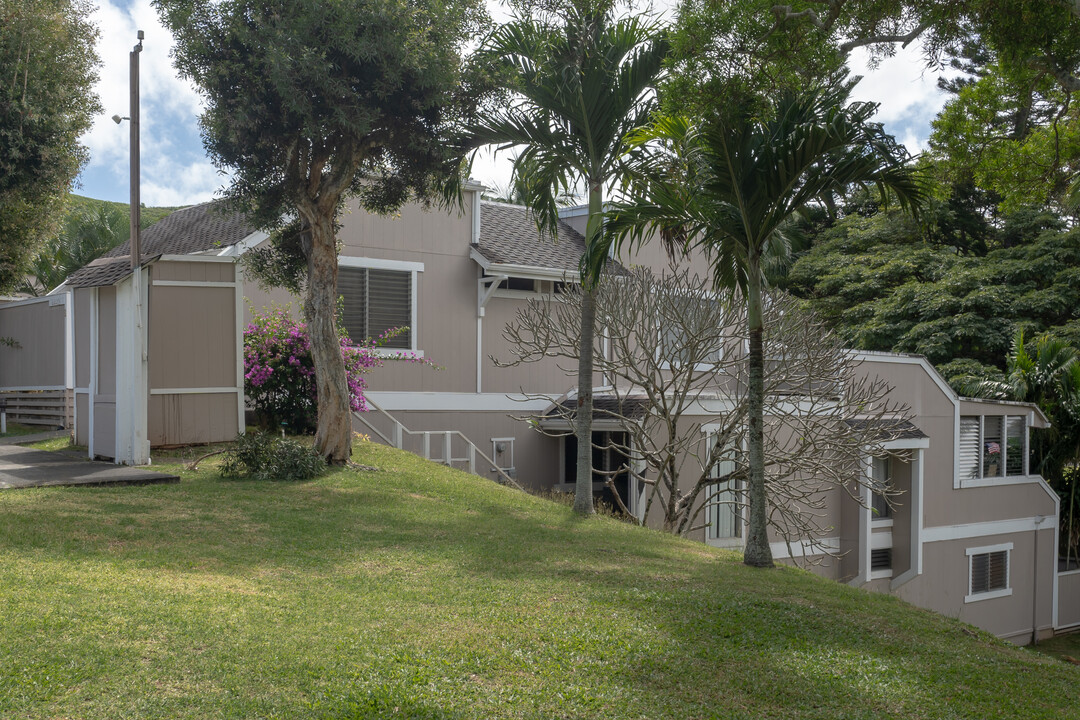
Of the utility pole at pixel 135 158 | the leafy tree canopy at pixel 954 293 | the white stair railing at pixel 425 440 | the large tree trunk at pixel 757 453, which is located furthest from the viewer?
the leafy tree canopy at pixel 954 293

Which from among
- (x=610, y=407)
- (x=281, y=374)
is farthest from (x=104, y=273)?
(x=610, y=407)

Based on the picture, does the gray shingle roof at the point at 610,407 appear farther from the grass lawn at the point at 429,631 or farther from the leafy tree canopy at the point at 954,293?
the leafy tree canopy at the point at 954,293

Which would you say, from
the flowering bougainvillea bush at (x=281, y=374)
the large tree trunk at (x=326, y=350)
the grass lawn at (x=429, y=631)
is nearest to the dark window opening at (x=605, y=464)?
the flowering bougainvillea bush at (x=281, y=374)

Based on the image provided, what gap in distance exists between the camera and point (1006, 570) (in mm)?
21594

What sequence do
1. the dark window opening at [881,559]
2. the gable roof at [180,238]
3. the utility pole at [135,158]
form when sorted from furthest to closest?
1. the dark window opening at [881,559]
2. the gable roof at [180,238]
3. the utility pole at [135,158]

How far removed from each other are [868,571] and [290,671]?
16096 mm

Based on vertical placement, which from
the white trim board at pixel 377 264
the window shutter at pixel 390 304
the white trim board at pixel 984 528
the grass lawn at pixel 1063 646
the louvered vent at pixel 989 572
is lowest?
the grass lawn at pixel 1063 646

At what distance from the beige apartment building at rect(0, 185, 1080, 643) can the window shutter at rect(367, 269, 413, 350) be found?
0.08 feet

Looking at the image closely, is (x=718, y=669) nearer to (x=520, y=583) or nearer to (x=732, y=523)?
(x=520, y=583)

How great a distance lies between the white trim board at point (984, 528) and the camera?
65.3ft

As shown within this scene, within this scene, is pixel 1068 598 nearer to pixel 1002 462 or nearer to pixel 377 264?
pixel 1002 462

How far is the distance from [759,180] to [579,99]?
402cm

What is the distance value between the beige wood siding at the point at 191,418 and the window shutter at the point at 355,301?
4109 millimetres

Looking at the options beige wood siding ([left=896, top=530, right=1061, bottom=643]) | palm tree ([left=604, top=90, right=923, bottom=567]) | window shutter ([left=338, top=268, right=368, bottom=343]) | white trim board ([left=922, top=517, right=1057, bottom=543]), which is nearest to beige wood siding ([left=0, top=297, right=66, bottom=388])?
window shutter ([left=338, top=268, right=368, bottom=343])
